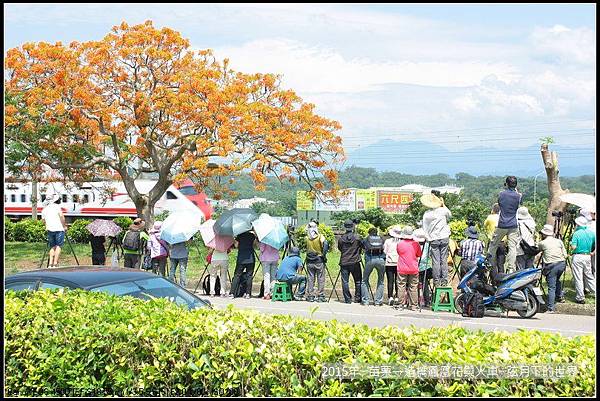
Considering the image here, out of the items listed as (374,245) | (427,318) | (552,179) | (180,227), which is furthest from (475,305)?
(180,227)

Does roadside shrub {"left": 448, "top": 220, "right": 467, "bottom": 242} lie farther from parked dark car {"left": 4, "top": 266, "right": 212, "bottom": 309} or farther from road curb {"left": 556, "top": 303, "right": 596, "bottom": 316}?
parked dark car {"left": 4, "top": 266, "right": 212, "bottom": 309}

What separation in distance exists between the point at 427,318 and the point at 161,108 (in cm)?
1579

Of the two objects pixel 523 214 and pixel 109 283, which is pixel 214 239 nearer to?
pixel 523 214

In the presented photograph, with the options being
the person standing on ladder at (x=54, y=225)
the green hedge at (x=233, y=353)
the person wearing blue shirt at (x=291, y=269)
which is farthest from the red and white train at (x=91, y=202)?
the green hedge at (x=233, y=353)

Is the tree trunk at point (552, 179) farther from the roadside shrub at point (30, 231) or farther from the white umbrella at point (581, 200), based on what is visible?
the roadside shrub at point (30, 231)

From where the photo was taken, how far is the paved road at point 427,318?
500 inches

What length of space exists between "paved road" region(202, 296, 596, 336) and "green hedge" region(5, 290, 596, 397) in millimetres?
5410

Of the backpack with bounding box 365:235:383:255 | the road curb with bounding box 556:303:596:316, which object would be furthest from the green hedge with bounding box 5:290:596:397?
the road curb with bounding box 556:303:596:316

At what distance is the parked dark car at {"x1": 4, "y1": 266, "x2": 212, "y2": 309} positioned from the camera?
29.3 ft

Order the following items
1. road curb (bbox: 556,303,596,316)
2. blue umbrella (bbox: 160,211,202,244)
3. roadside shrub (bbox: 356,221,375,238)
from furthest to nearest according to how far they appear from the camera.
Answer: roadside shrub (bbox: 356,221,375,238) → blue umbrella (bbox: 160,211,202,244) → road curb (bbox: 556,303,596,316)

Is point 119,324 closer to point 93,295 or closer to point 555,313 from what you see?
point 93,295

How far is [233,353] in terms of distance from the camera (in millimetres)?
6195

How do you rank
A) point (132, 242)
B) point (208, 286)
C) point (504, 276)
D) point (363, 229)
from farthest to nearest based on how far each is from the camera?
point (363, 229) → point (132, 242) → point (208, 286) → point (504, 276)

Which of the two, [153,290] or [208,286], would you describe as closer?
[153,290]
